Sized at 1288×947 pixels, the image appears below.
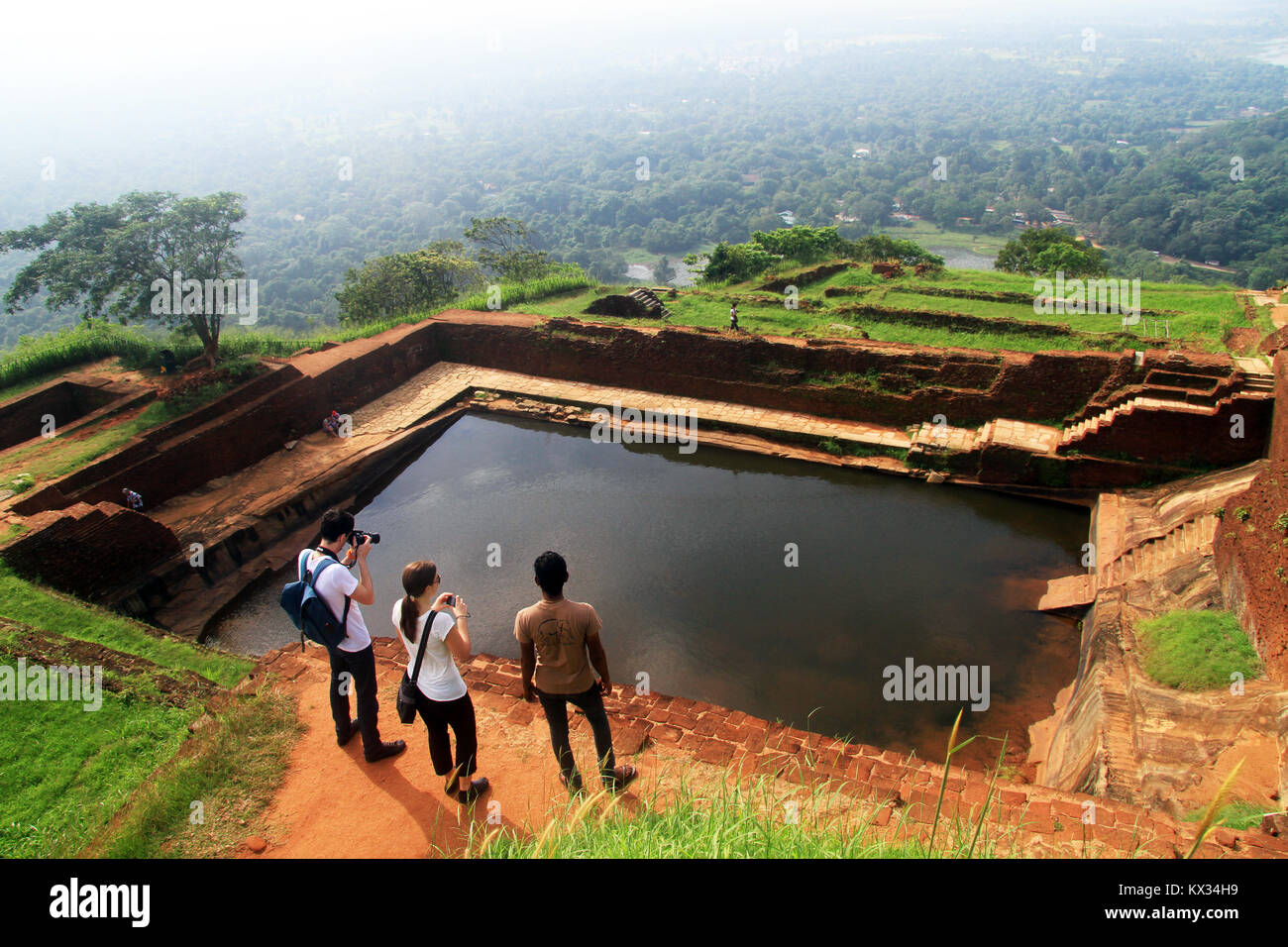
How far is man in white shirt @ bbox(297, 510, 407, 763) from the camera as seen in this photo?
3932mm

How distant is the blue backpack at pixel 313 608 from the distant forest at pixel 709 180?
112 feet

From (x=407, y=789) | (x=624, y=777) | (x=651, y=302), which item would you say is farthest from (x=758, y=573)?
(x=651, y=302)

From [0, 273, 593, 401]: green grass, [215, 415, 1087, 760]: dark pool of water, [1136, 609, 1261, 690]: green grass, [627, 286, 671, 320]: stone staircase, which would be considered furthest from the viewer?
[627, 286, 671, 320]: stone staircase

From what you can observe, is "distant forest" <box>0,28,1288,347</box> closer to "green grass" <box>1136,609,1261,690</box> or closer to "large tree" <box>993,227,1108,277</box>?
"large tree" <box>993,227,1108,277</box>

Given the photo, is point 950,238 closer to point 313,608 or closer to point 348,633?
point 348,633

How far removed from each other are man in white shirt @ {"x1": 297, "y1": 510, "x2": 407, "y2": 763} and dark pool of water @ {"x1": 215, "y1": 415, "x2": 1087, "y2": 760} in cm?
324

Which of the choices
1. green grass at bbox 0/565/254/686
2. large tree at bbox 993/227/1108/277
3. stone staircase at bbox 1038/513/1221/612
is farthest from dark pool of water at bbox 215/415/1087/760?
large tree at bbox 993/227/1108/277

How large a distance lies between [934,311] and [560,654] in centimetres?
1272

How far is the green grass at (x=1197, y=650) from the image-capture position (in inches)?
222

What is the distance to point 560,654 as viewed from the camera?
3.65m

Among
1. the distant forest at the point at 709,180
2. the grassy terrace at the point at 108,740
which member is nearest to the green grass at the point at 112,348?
the grassy terrace at the point at 108,740

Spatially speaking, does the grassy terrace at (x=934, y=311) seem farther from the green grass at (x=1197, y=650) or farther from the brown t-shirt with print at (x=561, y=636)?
the brown t-shirt with print at (x=561, y=636)
